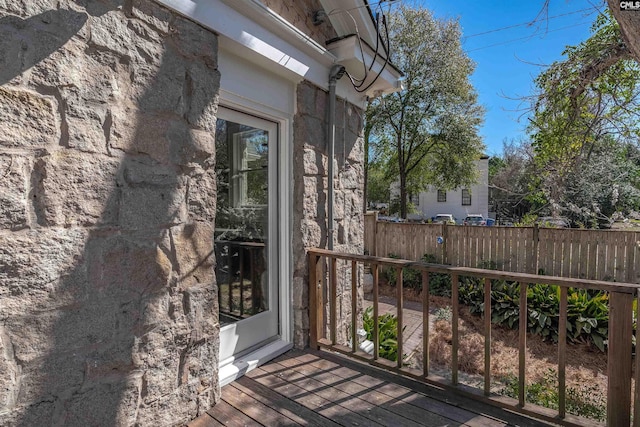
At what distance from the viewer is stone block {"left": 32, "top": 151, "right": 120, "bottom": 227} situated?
130 centimetres

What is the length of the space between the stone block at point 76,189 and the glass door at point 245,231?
34.9 inches

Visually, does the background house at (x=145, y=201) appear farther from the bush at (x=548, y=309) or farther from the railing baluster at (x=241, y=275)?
the bush at (x=548, y=309)

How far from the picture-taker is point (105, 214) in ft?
4.87

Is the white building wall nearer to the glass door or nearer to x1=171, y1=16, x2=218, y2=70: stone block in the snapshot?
the glass door

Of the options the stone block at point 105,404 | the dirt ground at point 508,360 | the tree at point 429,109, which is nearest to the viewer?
the stone block at point 105,404

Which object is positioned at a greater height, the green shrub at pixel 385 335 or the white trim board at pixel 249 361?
the white trim board at pixel 249 361

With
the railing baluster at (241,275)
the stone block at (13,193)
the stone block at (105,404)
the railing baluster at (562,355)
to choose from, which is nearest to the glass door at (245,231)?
the railing baluster at (241,275)

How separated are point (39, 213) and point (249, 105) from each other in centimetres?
144

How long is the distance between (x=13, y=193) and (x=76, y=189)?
20 cm

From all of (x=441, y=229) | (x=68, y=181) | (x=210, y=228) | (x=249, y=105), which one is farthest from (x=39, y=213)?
(x=441, y=229)

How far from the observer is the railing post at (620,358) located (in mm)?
1673

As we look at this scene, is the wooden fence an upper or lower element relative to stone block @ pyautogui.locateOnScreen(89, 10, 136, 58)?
lower
